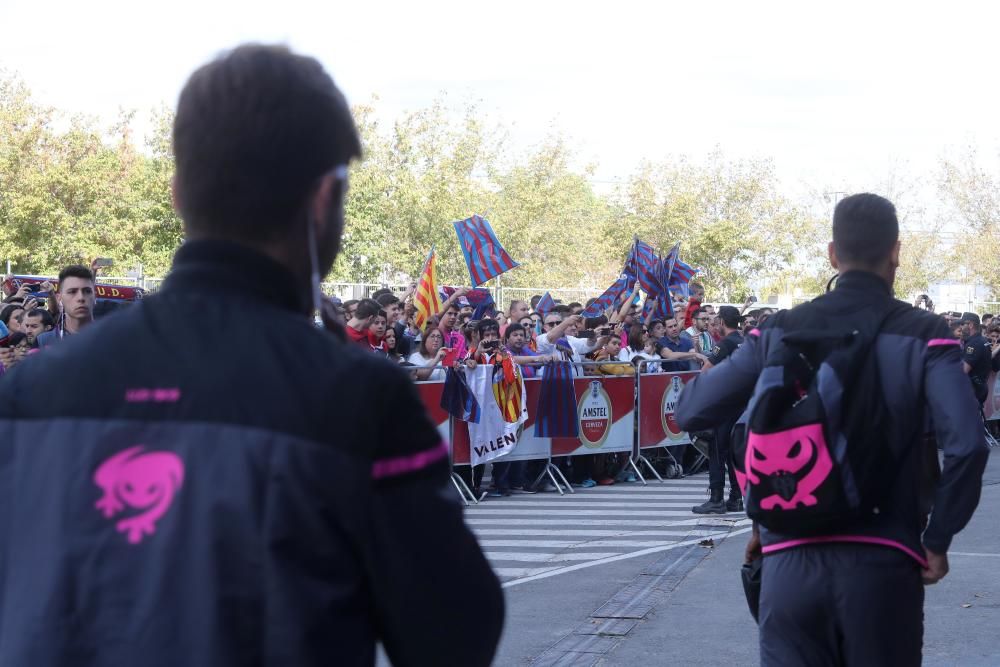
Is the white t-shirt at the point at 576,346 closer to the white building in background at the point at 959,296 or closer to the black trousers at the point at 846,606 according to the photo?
the black trousers at the point at 846,606

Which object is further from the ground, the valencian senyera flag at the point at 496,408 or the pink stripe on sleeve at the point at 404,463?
the pink stripe on sleeve at the point at 404,463

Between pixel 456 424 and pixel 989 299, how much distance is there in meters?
52.8

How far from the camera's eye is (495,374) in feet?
46.3

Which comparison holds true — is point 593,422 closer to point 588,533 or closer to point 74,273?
point 588,533

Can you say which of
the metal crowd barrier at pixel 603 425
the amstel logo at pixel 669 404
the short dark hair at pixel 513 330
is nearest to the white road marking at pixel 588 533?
the metal crowd barrier at pixel 603 425

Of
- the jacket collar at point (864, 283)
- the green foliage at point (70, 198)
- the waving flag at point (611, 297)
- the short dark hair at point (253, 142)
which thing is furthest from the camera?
the green foliage at point (70, 198)

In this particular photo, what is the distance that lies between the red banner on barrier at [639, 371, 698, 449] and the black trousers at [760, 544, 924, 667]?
12.3 meters

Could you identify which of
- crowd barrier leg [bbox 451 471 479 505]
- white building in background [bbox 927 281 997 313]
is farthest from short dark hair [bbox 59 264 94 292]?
white building in background [bbox 927 281 997 313]

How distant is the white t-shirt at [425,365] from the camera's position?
13.6 m

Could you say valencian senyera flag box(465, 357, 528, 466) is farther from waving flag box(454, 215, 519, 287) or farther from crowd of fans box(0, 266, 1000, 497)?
waving flag box(454, 215, 519, 287)

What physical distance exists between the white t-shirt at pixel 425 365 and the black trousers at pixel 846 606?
32.2 ft

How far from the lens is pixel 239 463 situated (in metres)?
1.66

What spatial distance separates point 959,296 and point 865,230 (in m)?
58.4

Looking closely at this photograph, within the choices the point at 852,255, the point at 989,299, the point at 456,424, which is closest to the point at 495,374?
the point at 456,424
